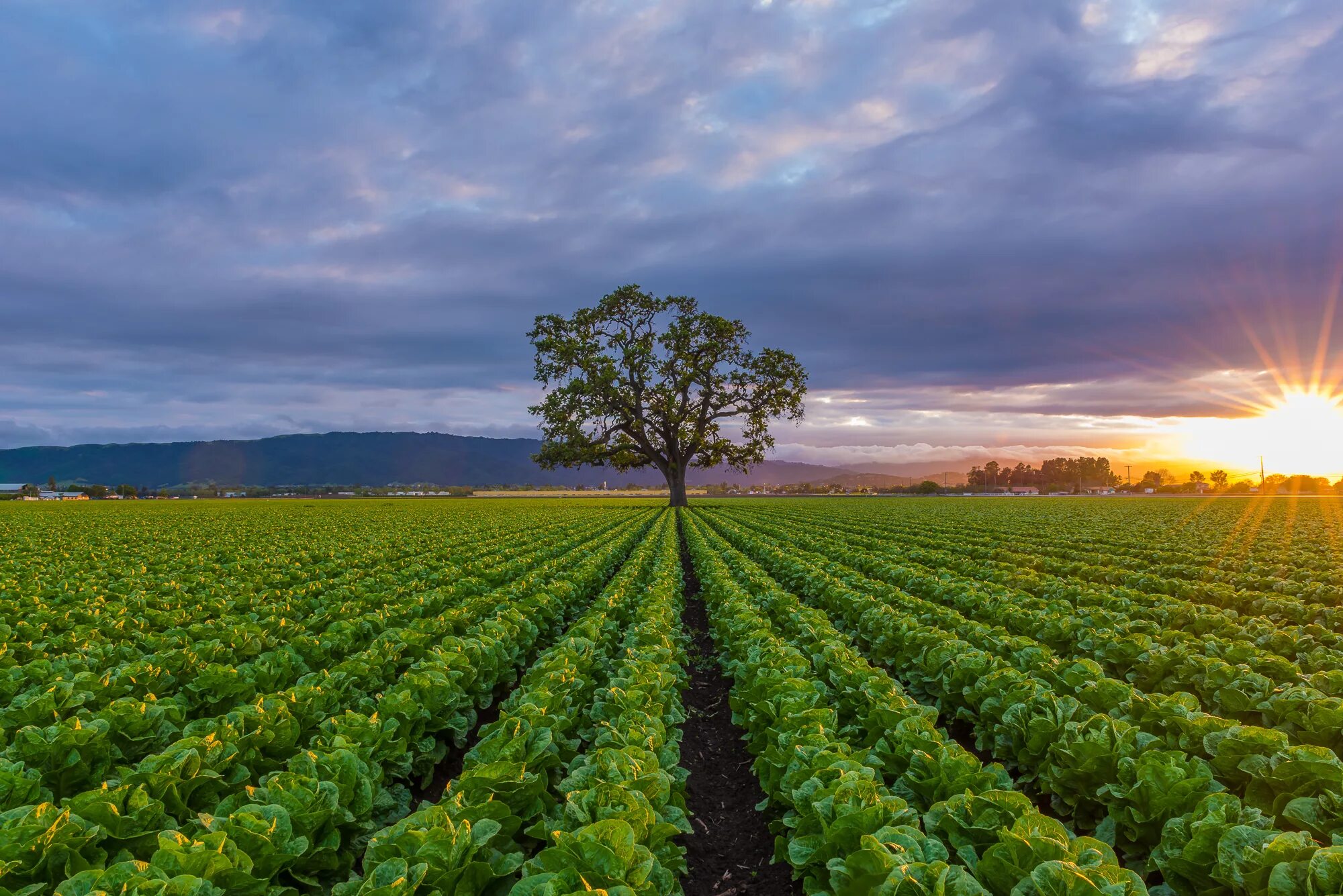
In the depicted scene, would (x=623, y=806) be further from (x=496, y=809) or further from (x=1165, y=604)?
(x=1165, y=604)

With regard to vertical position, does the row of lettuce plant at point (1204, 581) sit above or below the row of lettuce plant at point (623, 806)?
below

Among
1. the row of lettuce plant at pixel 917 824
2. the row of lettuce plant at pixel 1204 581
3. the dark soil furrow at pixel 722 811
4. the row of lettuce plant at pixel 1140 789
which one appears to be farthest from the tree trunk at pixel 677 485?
the row of lettuce plant at pixel 917 824

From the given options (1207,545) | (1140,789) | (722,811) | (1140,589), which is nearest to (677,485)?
(1207,545)

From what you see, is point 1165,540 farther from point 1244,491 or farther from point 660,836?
point 1244,491

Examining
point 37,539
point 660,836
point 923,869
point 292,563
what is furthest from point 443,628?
point 37,539

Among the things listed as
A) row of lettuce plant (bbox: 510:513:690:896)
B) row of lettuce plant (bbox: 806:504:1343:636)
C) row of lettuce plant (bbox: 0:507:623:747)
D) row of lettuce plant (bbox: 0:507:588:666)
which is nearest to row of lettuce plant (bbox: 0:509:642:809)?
row of lettuce plant (bbox: 0:507:623:747)

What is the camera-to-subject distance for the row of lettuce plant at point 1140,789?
130 inches

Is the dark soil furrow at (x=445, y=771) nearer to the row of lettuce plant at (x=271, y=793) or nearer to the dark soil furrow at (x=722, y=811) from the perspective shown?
the row of lettuce plant at (x=271, y=793)

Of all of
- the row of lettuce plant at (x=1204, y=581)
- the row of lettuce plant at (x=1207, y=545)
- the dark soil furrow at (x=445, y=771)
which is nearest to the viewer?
the dark soil furrow at (x=445, y=771)

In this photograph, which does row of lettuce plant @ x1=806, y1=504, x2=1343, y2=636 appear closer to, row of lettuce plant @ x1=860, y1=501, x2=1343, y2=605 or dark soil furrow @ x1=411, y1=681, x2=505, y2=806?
row of lettuce plant @ x1=860, y1=501, x2=1343, y2=605

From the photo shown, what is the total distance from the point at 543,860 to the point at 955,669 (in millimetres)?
5596

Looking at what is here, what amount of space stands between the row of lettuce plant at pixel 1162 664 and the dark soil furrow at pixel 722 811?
3.59 metres

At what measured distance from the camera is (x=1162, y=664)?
7.82m

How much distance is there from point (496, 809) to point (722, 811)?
131 inches
